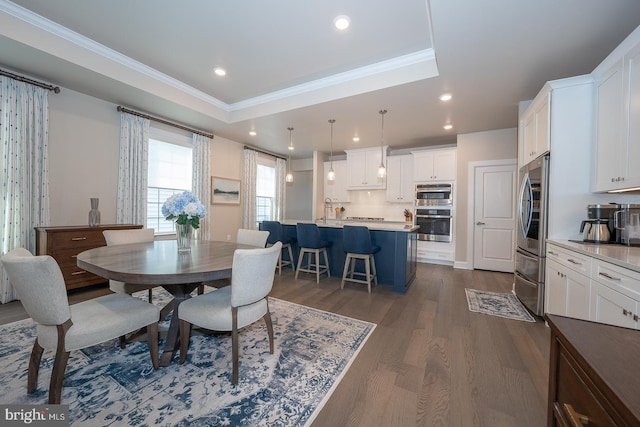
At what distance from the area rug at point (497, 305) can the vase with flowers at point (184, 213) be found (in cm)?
313

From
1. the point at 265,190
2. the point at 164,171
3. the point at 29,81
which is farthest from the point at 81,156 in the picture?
the point at 265,190

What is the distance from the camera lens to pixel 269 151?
21.8 feet

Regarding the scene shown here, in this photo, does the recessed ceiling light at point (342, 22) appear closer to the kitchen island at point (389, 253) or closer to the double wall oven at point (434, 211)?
the kitchen island at point (389, 253)

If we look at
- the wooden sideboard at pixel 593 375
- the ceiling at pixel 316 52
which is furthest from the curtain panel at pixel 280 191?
the wooden sideboard at pixel 593 375

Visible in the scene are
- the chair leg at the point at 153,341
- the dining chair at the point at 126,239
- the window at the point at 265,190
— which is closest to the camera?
the chair leg at the point at 153,341

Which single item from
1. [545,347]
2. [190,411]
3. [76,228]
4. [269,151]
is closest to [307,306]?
[190,411]

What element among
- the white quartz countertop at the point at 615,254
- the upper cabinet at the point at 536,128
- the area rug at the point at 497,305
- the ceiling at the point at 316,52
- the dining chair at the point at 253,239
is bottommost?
the area rug at the point at 497,305

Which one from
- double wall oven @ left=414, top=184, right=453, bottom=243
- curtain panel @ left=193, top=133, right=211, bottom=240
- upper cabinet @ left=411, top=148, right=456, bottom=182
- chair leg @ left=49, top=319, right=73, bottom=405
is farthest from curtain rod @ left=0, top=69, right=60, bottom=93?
double wall oven @ left=414, top=184, right=453, bottom=243

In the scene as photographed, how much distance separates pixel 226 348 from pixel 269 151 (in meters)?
5.40

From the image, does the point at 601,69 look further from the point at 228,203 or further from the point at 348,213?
the point at 228,203

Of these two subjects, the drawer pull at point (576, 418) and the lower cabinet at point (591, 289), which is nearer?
the drawer pull at point (576, 418)

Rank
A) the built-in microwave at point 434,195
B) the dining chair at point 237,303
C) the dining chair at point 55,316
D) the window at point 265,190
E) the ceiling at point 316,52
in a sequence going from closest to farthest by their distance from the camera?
the dining chair at point 55,316 < the dining chair at point 237,303 < the ceiling at point 316,52 < the built-in microwave at point 434,195 < the window at point 265,190

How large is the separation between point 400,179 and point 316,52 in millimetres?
3647

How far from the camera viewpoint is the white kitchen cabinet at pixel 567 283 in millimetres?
1891
